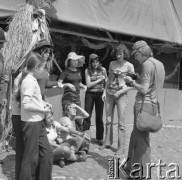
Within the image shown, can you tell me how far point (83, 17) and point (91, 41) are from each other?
1888 mm

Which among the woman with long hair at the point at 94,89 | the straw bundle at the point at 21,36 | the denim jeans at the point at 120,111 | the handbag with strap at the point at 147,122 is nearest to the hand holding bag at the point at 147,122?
the handbag with strap at the point at 147,122

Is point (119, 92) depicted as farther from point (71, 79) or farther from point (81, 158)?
point (81, 158)

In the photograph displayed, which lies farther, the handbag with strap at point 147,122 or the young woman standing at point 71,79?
the young woman standing at point 71,79

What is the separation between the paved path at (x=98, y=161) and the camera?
16.2 ft

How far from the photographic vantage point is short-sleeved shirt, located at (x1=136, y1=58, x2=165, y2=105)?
4707 millimetres

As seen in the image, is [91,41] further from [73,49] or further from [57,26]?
[57,26]

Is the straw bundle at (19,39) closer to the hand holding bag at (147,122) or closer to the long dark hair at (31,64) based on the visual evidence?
the long dark hair at (31,64)

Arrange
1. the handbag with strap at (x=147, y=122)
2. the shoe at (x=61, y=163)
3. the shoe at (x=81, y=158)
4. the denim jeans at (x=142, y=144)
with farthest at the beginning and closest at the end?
the shoe at (x=81, y=158), the shoe at (x=61, y=163), the denim jeans at (x=142, y=144), the handbag with strap at (x=147, y=122)

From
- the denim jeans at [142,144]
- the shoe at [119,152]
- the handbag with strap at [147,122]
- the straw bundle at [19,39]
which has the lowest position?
the shoe at [119,152]

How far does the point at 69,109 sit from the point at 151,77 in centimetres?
169

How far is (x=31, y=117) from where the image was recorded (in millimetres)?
3930

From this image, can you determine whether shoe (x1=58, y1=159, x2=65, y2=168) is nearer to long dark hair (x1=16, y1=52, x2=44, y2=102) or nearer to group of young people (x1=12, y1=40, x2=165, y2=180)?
group of young people (x1=12, y1=40, x2=165, y2=180)

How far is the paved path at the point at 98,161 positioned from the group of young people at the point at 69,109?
160 millimetres

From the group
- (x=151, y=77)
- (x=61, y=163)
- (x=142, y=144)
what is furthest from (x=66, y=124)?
(x=151, y=77)
